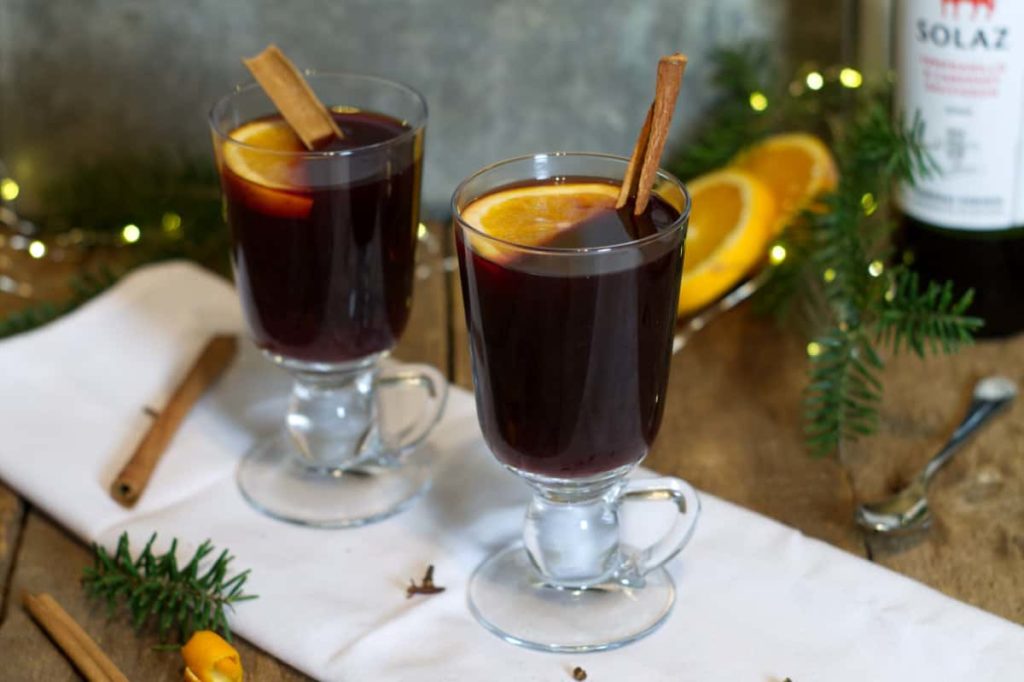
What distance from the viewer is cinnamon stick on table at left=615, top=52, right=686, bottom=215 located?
0.86 metres

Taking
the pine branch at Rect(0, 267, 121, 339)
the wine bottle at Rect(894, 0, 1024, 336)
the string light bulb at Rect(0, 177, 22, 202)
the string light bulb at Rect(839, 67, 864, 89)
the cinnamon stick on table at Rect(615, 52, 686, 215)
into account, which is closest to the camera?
the cinnamon stick on table at Rect(615, 52, 686, 215)

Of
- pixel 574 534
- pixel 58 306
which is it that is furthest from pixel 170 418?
pixel 574 534

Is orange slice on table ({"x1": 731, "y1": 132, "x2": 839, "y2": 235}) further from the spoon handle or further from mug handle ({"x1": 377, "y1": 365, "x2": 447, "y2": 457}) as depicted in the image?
mug handle ({"x1": 377, "y1": 365, "x2": 447, "y2": 457})

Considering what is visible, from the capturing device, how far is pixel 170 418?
3.98 feet

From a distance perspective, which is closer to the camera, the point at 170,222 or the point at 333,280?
the point at 333,280

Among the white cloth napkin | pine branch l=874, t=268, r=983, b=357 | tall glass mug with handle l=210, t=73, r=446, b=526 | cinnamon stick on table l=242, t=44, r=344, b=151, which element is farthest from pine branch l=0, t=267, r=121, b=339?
pine branch l=874, t=268, r=983, b=357

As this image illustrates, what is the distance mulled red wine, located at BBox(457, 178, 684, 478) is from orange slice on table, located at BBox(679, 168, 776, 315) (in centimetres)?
45

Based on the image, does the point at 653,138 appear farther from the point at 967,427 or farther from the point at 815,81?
the point at 815,81

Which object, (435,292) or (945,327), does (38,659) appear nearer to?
(435,292)

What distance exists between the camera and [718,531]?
1049mm

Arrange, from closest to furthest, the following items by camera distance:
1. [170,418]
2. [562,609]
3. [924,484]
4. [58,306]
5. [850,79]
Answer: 1. [562,609]
2. [924,484]
3. [170,418]
4. [58,306]
5. [850,79]

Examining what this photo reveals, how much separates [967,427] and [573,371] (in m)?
0.47

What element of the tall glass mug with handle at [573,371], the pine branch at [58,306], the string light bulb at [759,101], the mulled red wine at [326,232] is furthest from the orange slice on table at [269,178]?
the string light bulb at [759,101]

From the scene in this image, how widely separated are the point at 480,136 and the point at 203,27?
1.09 feet
